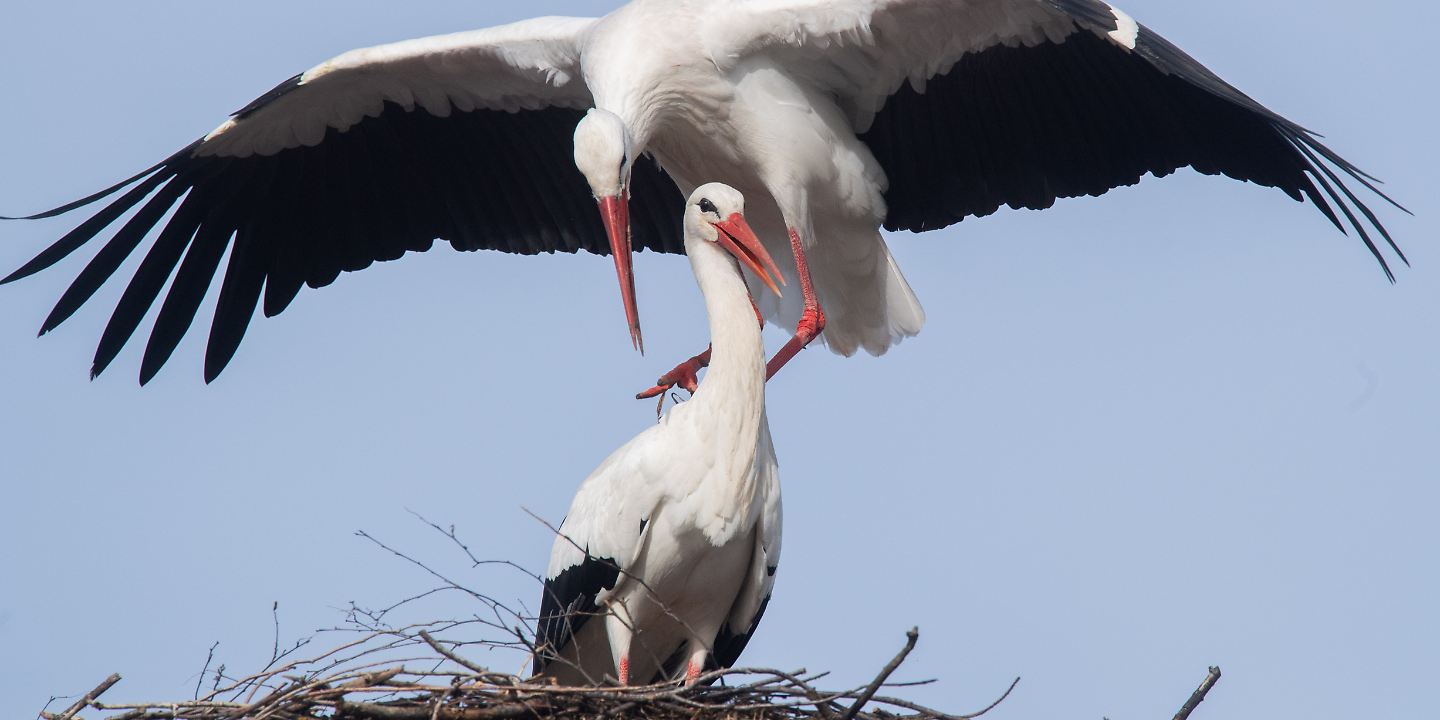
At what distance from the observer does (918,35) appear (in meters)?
7.43

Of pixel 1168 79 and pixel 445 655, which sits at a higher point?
pixel 1168 79

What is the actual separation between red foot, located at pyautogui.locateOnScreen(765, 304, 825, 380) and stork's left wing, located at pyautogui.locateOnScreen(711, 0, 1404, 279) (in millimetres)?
717

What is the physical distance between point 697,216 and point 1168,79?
2084 millimetres

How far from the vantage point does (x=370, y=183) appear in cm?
860

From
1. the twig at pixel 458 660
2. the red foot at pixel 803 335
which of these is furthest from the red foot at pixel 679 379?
the twig at pixel 458 660

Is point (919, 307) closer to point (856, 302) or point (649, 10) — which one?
point (856, 302)

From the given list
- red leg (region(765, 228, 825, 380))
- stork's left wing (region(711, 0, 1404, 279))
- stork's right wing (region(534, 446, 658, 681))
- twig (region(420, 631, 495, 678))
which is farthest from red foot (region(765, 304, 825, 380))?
twig (region(420, 631, 495, 678))

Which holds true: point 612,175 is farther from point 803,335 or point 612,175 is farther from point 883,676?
point 883,676

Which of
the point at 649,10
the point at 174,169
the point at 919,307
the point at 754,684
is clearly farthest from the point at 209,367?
the point at 754,684

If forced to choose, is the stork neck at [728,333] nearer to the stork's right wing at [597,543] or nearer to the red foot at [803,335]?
the stork's right wing at [597,543]

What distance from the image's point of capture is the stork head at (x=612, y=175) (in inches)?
267

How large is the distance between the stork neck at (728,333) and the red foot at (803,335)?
4.35ft

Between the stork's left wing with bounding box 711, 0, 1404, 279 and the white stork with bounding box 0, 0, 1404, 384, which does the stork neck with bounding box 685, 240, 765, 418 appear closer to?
the white stork with bounding box 0, 0, 1404, 384

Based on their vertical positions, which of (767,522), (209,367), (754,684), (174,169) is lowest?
(754,684)
